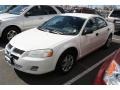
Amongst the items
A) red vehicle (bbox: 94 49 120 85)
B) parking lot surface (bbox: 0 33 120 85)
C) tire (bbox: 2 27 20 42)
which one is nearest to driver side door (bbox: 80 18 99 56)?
parking lot surface (bbox: 0 33 120 85)

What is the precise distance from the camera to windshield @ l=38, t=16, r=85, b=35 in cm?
534

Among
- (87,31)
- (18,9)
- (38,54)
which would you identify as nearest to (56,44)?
(38,54)

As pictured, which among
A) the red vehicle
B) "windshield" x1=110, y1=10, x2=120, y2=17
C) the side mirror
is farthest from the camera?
"windshield" x1=110, y1=10, x2=120, y2=17

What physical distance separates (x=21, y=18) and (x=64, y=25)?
2989 mm

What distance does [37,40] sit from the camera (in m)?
4.83

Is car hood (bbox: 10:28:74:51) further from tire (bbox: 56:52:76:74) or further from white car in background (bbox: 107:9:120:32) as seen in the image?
white car in background (bbox: 107:9:120:32)

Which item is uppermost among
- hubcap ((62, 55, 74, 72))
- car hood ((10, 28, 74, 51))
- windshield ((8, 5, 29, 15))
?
car hood ((10, 28, 74, 51))

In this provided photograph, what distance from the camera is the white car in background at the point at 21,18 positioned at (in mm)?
7699

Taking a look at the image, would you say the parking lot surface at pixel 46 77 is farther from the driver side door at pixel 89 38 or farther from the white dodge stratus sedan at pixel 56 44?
the driver side door at pixel 89 38

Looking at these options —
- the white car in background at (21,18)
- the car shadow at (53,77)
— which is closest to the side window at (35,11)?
the white car in background at (21,18)

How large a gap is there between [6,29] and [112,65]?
5.70 meters

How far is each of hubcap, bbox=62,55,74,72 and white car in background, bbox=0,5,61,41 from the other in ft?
11.9

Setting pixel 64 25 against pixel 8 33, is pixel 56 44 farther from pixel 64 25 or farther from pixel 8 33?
pixel 8 33

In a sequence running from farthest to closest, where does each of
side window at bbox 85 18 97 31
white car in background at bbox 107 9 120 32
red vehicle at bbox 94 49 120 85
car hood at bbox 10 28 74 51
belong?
white car in background at bbox 107 9 120 32
side window at bbox 85 18 97 31
car hood at bbox 10 28 74 51
red vehicle at bbox 94 49 120 85
